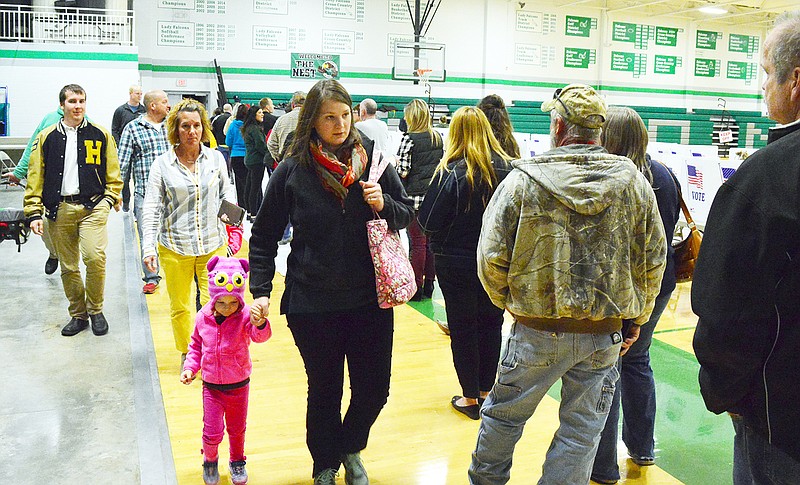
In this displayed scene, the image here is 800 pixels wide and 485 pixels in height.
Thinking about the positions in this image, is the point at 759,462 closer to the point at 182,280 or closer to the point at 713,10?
the point at 182,280

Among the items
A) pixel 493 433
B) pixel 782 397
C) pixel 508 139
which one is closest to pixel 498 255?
A: pixel 493 433

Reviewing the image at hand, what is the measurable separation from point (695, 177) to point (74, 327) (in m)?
5.63

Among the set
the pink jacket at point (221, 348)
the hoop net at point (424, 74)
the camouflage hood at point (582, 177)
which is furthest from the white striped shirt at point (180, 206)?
the hoop net at point (424, 74)

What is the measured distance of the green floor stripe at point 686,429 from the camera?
334 cm

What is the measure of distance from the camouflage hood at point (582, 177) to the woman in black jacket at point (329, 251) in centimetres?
69

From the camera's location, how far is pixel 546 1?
2245cm

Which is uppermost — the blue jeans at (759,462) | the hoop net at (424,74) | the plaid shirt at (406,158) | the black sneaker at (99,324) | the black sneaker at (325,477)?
the hoop net at (424,74)

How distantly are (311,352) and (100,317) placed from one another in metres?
3.22

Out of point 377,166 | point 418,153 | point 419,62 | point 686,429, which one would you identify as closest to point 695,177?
point 418,153

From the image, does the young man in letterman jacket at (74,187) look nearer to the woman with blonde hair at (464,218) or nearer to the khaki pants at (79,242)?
the khaki pants at (79,242)

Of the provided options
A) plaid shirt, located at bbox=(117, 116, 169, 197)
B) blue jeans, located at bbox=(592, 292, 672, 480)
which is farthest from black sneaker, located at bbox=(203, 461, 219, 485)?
plaid shirt, located at bbox=(117, 116, 169, 197)

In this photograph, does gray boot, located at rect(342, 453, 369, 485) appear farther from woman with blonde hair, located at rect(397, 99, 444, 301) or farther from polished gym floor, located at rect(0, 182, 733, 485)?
woman with blonde hair, located at rect(397, 99, 444, 301)

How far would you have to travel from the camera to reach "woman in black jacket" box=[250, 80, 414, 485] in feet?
9.07

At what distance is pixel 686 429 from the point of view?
381 centimetres
